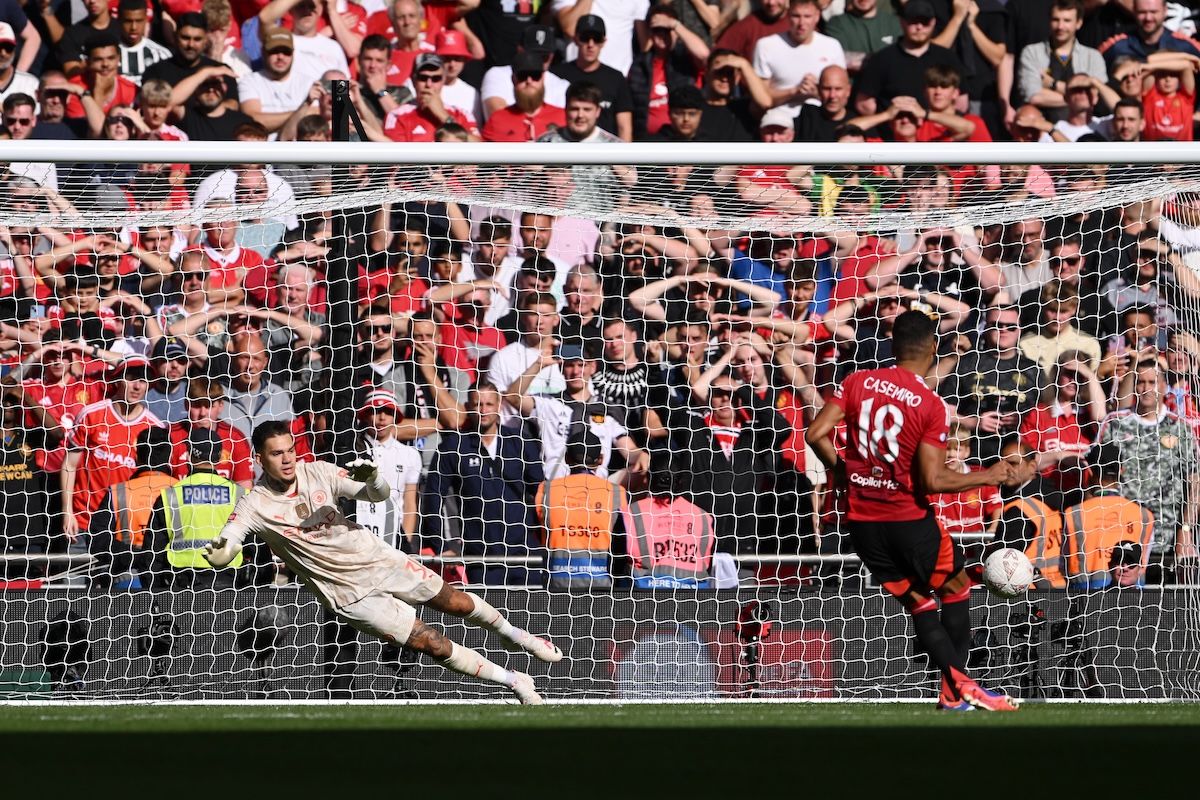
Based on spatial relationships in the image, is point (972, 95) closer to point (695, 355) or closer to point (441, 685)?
point (695, 355)

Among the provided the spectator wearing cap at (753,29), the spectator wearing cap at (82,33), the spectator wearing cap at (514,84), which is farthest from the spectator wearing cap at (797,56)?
the spectator wearing cap at (82,33)

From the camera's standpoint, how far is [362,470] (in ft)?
22.0

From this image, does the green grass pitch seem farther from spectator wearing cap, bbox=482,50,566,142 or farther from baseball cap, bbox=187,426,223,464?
spectator wearing cap, bbox=482,50,566,142

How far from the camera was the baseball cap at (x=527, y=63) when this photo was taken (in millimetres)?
10133

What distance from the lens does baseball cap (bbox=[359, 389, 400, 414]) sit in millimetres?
8125

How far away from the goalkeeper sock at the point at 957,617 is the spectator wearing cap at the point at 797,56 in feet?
16.6

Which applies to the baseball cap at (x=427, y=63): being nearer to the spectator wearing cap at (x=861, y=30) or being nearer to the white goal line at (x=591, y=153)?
the spectator wearing cap at (x=861, y=30)

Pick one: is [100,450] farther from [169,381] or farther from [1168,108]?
[1168,108]

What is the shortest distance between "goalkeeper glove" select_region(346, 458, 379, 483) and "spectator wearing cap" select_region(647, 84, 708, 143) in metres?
4.11

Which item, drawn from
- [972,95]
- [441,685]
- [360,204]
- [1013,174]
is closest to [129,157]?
[360,204]

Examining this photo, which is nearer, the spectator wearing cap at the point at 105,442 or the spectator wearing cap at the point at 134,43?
the spectator wearing cap at the point at 105,442

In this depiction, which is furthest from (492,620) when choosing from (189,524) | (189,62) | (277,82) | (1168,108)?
(1168,108)

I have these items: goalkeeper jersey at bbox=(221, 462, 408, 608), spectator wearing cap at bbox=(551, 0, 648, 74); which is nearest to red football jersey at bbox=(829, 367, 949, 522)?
goalkeeper jersey at bbox=(221, 462, 408, 608)

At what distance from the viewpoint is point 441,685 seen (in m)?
7.95
